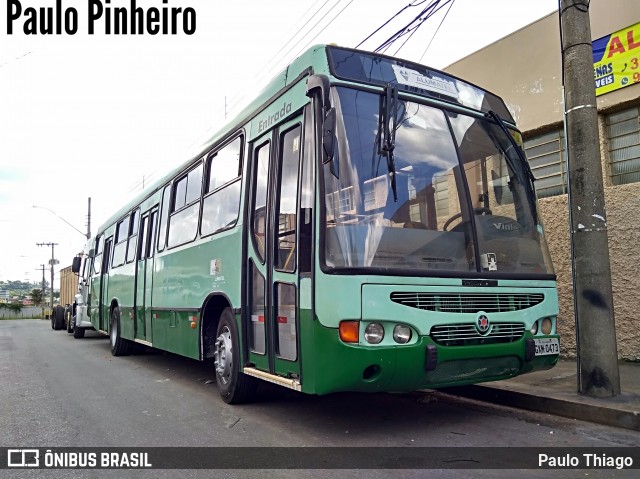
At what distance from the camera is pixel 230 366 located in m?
6.29

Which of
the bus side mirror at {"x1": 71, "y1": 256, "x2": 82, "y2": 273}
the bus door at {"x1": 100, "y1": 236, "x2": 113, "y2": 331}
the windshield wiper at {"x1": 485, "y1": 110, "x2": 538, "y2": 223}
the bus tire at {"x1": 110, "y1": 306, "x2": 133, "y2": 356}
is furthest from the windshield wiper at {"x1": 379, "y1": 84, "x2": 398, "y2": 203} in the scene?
the bus side mirror at {"x1": 71, "y1": 256, "x2": 82, "y2": 273}

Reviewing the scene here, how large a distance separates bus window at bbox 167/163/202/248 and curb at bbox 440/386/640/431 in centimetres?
415

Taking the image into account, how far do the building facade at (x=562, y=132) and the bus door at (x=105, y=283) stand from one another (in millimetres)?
9537

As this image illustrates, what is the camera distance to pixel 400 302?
4.49 metres

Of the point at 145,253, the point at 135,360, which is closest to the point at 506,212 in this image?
the point at 145,253

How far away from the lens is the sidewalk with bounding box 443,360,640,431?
5.17 m

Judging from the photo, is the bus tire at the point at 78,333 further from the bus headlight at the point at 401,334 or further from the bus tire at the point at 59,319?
the bus headlight at the point at 401,334

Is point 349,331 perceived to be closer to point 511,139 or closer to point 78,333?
point 511,139

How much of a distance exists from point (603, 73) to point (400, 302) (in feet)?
19.3

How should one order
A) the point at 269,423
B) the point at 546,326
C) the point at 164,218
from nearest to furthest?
1. the point at 546,326
2. the point at 269,423
3. the point at 164,218

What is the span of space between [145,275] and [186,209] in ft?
7.84

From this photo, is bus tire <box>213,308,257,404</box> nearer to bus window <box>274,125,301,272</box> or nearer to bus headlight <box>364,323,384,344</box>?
bus window <box>274,125,301,272</box>

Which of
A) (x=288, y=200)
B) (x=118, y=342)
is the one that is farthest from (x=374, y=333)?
(x=118, y=342)

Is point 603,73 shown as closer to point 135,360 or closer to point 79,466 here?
point 79,466
